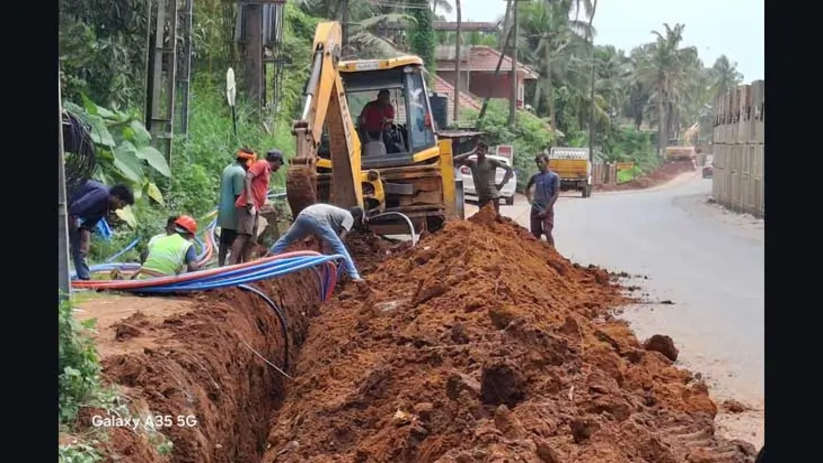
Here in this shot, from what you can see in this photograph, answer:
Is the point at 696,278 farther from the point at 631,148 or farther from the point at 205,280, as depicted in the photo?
the point at 631,148

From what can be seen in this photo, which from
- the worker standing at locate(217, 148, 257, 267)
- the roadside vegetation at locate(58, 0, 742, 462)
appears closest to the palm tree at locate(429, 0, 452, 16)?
the roadside vegetation at locate(58, 0, 742, 462)

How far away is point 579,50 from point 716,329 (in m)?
65.2

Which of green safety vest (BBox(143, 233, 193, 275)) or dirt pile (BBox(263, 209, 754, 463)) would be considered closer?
dirt pile (BBox(263, 209, 754, 463))

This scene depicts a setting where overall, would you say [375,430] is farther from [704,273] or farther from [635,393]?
[704,273]

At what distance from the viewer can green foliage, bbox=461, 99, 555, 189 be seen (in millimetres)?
50469

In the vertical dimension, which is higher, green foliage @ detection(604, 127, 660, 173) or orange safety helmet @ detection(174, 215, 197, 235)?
green foliage @ detection(604, 127, 660, 173)

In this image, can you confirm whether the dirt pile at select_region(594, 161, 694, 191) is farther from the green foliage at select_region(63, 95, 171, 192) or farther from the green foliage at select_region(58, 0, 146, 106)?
the green foliage at select_region(63, 95, 171, 192)

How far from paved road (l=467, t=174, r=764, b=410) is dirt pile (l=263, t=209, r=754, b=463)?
0.69 m

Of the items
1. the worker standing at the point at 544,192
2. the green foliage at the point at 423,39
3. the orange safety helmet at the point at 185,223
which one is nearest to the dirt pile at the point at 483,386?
the orange safety helmet at the point at 185,223

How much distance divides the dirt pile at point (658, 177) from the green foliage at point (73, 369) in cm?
5715

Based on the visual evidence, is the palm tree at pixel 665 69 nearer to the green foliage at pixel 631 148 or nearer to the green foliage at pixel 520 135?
the green foliage at pixel 631 148

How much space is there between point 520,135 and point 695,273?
37503 mm

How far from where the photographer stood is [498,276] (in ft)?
36.8

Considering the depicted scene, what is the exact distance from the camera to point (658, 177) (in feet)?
252
